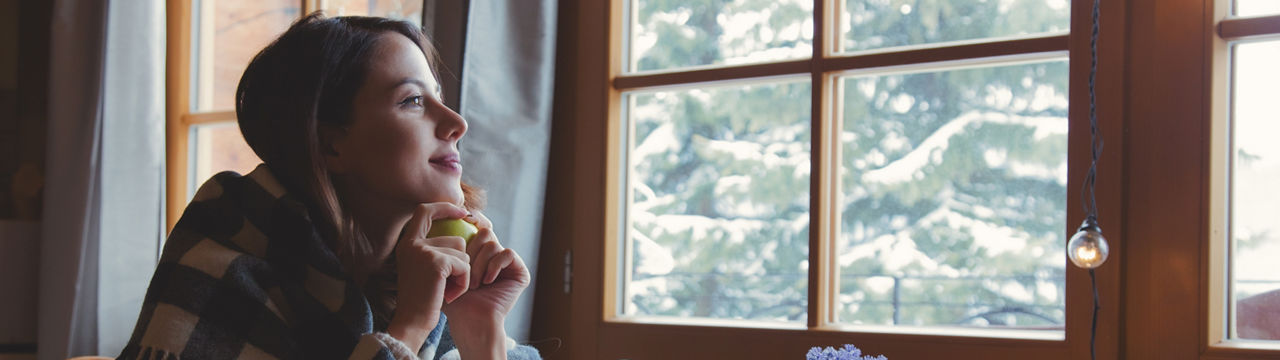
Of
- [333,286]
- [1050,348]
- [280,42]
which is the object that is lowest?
[1050,348]

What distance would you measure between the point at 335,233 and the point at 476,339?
0.20 meters

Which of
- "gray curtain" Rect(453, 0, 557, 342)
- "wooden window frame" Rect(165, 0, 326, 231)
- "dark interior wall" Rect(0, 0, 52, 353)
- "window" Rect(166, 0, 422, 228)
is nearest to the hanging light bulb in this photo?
"gray curtain" Rect(453, 0, 557, 342)

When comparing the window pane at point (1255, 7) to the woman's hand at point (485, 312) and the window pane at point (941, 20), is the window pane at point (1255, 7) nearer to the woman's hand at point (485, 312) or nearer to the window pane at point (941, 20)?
the window pane at point (941, 20)

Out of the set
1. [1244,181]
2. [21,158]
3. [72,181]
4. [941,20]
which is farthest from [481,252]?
[21,158]

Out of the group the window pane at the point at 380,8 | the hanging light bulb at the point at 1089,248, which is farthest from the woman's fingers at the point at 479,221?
the window pane at the point at 380,8

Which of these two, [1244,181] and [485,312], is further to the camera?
[1244,181]

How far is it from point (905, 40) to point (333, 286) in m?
1.01

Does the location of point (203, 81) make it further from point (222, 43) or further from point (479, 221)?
point (479, 221)

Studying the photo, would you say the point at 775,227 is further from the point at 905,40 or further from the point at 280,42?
the point at 280,42

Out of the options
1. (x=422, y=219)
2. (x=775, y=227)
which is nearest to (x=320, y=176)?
(x=422, y=219)

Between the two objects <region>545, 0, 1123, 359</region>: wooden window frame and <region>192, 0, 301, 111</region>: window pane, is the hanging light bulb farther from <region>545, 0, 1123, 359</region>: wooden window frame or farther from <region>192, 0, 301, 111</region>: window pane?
<region>192, 0, 301, 111</region>: window pane

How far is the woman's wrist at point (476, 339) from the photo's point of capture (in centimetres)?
121

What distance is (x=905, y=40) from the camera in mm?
1702

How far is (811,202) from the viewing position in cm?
174
